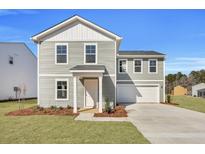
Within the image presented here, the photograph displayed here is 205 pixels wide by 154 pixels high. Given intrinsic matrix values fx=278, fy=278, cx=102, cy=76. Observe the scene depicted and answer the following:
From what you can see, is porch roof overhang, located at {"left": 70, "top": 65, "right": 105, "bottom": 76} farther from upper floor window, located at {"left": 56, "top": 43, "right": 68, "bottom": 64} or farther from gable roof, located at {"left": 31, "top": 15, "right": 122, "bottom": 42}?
gable roof, located at {"left": 31, "top": 15, "right": 122, "bottom": 42}

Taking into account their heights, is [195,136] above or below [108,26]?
below

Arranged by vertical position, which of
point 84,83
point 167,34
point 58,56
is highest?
point 167,34

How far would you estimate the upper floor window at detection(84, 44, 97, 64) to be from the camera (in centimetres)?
1923

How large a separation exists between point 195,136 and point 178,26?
1017 cm

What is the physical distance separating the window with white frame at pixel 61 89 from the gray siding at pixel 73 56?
711 mm

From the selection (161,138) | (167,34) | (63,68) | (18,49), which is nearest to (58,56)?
(63,68)

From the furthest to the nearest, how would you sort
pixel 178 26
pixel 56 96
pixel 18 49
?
1. pixel 18 49
2. pixel 56 96
3. pixel 178 26

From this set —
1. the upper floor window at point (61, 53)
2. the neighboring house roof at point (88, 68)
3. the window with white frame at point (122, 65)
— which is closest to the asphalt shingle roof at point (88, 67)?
the neighboring house roof at point (88, 68)

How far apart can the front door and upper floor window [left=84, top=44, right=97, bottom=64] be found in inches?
54.7

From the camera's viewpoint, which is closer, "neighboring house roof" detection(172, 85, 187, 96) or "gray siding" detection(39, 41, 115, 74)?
"gray siding" detection(39, 41, 115, 74)

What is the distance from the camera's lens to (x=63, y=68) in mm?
19375

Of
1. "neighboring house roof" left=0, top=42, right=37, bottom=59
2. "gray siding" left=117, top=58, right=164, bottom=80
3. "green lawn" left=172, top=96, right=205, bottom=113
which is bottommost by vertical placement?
"green lawn" left=172, top=96, right=205, bottom=113

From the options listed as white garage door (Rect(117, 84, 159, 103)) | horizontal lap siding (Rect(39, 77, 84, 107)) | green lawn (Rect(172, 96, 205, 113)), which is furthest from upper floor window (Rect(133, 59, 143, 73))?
horizontal lap siding (Rect(39, 77, 84, 107))
